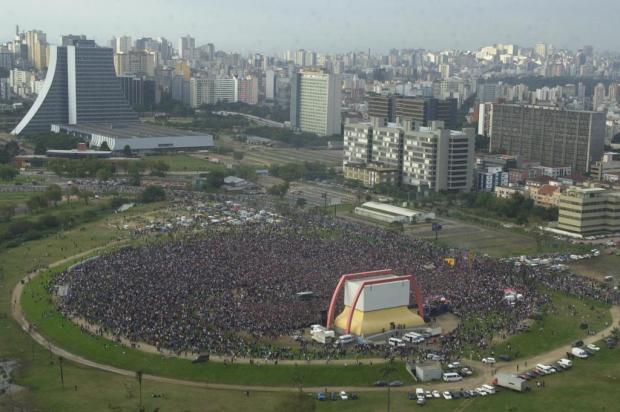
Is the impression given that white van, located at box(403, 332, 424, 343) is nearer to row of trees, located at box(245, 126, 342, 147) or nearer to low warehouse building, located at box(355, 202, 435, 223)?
low warehouse building, located at box(355, 202, 435, 223)

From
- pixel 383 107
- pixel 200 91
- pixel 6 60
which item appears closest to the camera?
pixel 383 107

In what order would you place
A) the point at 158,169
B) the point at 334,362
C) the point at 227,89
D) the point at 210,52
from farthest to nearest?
the point at 210,52
the point at 227,89
the point at 158,169
the point at 334,362

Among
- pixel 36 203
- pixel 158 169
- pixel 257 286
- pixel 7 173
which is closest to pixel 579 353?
pixel 257 286

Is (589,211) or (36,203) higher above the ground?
(589,211)

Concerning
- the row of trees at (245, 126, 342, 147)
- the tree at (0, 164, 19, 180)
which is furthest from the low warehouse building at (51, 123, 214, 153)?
the tree at (0, 164, 19, 180)

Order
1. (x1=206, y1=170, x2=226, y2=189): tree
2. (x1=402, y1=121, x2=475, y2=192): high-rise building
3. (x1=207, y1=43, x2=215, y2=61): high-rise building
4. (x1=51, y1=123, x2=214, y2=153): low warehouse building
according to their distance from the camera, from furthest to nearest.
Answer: (x1=207, y1=43, x2=215, y2=61): high-rise building → (x1=51, y1=123, x2=214, y2=153): low warehouse building → (x1=206, y1=170, x2=226, y2=189): tree → (x1=402, y1=121, x2=475, y2=192): high-rise building

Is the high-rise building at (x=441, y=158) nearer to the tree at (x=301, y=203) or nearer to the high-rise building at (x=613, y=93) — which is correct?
the tree at (x=301, y=203)

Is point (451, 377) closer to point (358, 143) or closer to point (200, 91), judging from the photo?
point (358, 143)

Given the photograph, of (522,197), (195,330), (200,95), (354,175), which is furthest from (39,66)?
(195,330)
